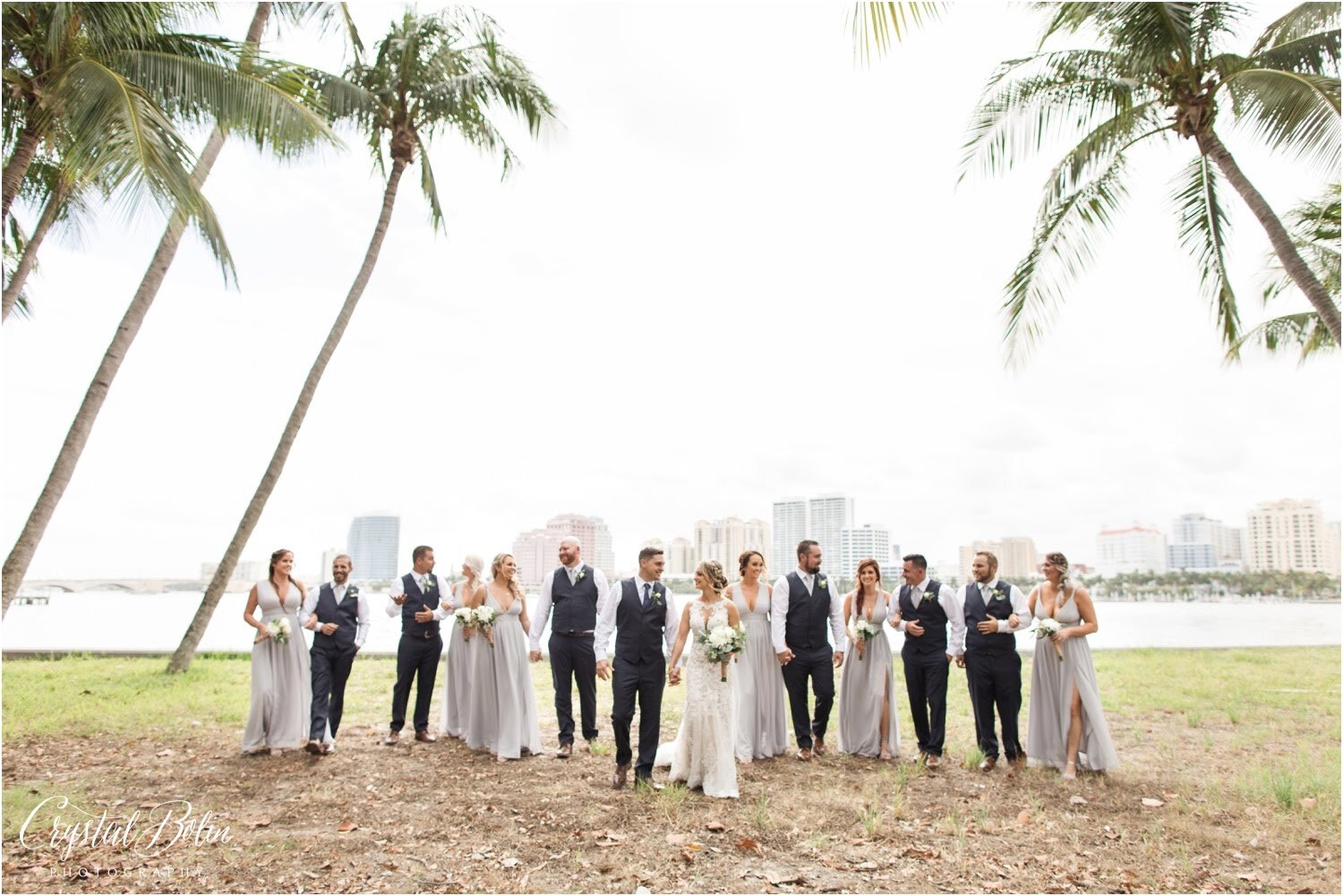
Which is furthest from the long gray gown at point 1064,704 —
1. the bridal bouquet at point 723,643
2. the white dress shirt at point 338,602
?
the white dress shirt at point 338,602

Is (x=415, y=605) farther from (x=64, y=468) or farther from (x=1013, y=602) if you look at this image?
(x=1013, y=602)

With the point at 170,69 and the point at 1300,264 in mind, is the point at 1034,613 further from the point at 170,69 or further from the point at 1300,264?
the point at 170,69

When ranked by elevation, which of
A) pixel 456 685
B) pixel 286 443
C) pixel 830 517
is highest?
pixel 286 443

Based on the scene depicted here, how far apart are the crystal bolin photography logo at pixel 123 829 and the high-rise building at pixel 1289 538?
49080 millimetres

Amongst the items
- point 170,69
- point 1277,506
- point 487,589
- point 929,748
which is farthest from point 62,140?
point 1277,506

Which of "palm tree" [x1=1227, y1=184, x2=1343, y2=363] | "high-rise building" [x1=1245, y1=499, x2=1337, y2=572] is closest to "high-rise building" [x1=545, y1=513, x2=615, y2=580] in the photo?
"palm tree" [x1=1227, y1=184, x2=1343, y2=363]

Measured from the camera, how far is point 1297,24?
9414mm

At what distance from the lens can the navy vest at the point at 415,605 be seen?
29.8 feet

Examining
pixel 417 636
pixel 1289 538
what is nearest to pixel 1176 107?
pixel 417 636

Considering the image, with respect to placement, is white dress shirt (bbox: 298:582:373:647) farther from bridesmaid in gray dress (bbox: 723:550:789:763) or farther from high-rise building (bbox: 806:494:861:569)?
high-rise building (bbox: 806:494:861:569)

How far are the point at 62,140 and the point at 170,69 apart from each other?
1360mm

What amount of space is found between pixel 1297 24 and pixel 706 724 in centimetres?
1038

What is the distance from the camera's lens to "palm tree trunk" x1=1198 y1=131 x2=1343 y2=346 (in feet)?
28.0

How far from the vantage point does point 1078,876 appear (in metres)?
5.13
